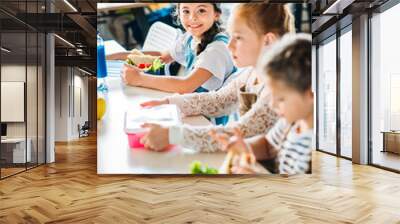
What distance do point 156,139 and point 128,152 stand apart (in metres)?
0.48

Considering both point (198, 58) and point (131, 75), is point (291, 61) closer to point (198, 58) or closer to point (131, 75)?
point (198, 58)

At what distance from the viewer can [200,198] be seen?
4.95 metres

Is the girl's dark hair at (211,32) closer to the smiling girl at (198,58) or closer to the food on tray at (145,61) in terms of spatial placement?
the smiling girl at (198,58)

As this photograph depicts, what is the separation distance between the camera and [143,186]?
18.9ft

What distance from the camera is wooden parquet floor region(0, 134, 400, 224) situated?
407cm

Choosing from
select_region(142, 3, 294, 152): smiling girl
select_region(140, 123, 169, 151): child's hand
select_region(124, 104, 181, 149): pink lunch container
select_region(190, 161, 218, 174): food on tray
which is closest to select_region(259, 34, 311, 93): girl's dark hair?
select_region(142, 3, 294, 152): smiling girl

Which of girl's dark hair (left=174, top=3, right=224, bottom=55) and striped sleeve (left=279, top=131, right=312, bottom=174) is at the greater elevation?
girl's dark hair (left=174, top=3, right=224, bottom=55)

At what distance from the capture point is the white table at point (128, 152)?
19.7 feet

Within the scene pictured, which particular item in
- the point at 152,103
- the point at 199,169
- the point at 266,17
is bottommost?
the point at 199,169

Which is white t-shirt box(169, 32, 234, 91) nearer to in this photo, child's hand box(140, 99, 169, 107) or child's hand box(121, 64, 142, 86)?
child's hand box(140, 99, 169, 107)

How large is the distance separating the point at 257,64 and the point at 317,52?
242 inches

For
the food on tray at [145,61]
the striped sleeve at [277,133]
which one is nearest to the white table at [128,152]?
the food on tray at [145,61]

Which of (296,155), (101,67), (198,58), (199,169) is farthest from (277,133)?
(101,67)

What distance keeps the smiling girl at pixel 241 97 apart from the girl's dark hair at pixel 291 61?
134 mm
